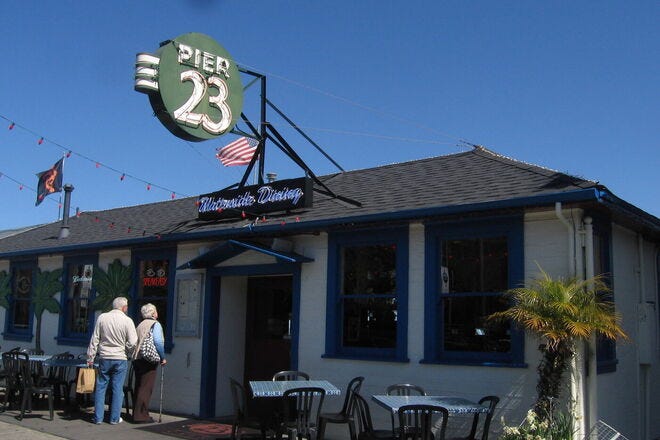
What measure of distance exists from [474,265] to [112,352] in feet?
17.2

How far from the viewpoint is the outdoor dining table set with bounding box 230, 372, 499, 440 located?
646cm

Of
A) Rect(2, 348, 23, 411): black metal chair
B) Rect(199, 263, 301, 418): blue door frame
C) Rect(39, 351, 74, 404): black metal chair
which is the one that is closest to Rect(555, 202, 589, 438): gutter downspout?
Rect(199, 263, 301, 418): blue door frame

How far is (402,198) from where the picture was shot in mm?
9281

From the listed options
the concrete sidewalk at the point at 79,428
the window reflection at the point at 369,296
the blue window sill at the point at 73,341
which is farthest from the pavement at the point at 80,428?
the blue window sill at the point at 73,341

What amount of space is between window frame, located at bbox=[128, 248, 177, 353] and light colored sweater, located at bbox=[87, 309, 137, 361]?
4.84 ft

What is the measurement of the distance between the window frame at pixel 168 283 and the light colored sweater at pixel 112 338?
4.84 ft

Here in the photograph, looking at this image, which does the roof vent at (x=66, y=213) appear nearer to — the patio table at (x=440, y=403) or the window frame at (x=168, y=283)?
the window frame at (x=168, y=283)

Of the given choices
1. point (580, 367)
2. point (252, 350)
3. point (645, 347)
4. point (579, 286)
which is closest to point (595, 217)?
point (579, 286)

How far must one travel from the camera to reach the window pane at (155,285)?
11992mm

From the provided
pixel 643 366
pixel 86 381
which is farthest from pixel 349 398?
pixel 86 381

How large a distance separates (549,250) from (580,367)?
127 cm

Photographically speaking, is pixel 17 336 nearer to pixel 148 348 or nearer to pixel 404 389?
pixel 148 348

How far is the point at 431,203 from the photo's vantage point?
8492mm

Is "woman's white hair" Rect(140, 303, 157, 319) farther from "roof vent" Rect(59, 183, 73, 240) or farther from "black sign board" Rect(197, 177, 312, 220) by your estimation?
"roof vent" Rect(59, 183, 73, 240)
